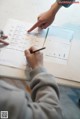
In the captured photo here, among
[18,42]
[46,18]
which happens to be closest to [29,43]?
[18,42]

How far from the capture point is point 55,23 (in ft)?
3.17

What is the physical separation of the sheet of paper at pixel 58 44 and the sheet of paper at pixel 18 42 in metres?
0.04

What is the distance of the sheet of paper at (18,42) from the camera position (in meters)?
0.80

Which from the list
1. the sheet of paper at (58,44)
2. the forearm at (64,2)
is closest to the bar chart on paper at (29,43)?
the sheet of paper at (58,44)

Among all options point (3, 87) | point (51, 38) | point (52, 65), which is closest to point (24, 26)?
point (51, 38)

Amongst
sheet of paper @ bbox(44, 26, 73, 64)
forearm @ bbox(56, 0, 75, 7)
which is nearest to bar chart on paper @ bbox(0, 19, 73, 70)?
sheet of paper @ bbox(44, 26, 73, 64)

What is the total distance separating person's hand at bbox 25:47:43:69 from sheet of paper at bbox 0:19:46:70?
0.08 feet

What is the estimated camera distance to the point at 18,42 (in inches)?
34.1

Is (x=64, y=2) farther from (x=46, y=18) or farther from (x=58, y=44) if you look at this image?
(x=58, y=44)

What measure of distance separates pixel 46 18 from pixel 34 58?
231mm

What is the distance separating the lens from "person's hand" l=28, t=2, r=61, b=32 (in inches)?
36.4

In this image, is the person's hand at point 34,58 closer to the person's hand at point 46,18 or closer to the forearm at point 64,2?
the person's hand at point 46,18

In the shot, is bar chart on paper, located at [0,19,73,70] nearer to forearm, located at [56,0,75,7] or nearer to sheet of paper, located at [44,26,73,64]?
sheet of paper, located at [44,26,73,64]

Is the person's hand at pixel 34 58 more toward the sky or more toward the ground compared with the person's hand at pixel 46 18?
more toward the ground
